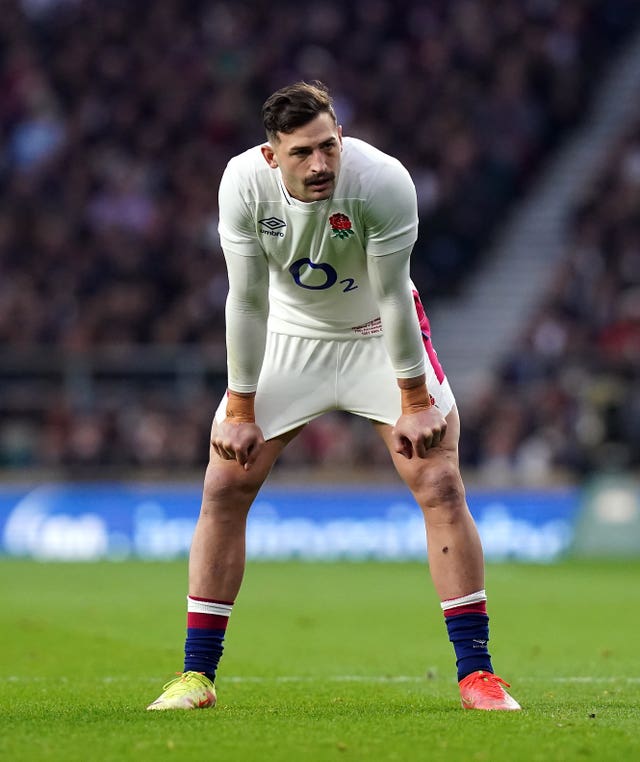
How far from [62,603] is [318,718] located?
6775 mm

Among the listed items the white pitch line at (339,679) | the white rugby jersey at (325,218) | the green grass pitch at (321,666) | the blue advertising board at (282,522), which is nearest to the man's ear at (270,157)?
the white rugby jersey at (325,218)

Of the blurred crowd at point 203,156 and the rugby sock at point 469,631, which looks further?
the blurred crowd at point 203,156

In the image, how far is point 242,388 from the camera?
247 inches

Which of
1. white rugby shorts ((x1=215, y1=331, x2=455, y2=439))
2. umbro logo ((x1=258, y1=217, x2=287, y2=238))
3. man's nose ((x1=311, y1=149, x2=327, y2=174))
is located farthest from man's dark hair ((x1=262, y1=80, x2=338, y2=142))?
white rugby shorts ((x1=215, y1=331, x2=455, y2=439))

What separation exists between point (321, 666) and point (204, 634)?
212cm

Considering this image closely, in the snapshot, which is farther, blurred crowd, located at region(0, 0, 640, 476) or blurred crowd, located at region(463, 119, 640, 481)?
blurred crowd, located at region(0, 0, 640, 476)

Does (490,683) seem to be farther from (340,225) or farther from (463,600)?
(340,225)

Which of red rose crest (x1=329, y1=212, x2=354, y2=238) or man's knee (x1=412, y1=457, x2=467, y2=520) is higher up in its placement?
red rose crest (x1=329, y1=212, x2=354, y2=238)

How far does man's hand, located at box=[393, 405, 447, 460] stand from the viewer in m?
6.08

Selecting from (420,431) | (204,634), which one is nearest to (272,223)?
(420,431)

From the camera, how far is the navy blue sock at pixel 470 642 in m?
6.09

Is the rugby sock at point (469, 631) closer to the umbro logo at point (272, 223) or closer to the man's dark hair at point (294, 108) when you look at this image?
the umbro logo at point (272, 223)

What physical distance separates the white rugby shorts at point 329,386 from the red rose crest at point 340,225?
60cm

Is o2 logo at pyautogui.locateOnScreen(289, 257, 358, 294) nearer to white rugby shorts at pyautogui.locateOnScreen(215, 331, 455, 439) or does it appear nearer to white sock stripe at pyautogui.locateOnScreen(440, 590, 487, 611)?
white rugby shorts at pyautogui.locateOnScreen(215, 331, 455, 439)
